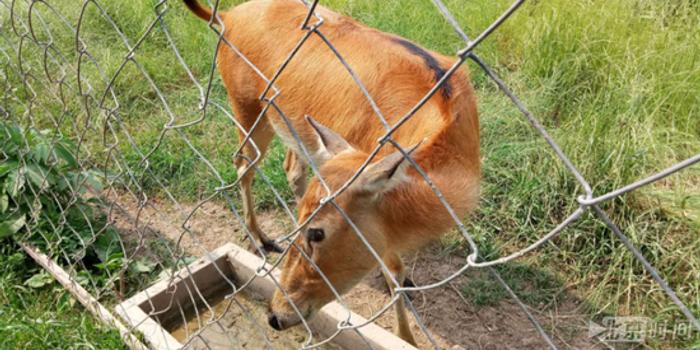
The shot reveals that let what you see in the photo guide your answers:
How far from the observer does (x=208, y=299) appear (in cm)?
337

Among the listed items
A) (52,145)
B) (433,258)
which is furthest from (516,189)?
(52,145)

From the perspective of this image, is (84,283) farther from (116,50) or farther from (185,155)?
(116,50)

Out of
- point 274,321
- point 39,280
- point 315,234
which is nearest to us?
point 315,234

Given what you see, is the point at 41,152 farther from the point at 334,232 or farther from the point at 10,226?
the point at 334,232

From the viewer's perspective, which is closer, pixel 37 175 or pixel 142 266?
pixel 37 175

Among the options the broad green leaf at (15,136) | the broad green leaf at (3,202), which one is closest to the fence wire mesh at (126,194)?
the broad green leaf at (15,136)

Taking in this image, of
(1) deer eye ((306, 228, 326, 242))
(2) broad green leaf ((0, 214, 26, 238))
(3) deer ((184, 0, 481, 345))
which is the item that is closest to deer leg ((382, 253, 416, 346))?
(3) deer ((184, 0, 481, 345))

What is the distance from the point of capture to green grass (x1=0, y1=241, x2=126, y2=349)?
9.30 feet

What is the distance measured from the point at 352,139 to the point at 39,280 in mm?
2054

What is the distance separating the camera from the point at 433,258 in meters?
3.89

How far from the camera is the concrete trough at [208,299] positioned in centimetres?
273

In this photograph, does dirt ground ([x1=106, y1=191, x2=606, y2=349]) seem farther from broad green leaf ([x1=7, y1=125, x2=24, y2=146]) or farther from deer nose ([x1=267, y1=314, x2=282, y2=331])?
broad green leaf ([x1=7, y1=125, x2=24, y2=146])

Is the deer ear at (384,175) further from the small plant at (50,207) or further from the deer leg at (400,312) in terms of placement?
the small plant at (50,207)

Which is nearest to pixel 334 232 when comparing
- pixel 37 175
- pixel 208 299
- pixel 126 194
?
pixel 208 299
